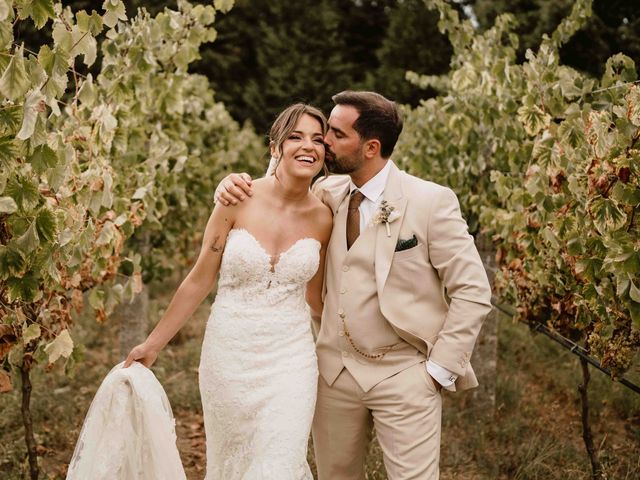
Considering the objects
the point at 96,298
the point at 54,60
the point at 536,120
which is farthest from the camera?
the point at 536,120

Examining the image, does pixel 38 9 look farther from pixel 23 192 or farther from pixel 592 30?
pixel 592 30

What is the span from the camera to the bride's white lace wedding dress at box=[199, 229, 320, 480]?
3.19 metres

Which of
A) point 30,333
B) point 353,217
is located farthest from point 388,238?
point 30,333

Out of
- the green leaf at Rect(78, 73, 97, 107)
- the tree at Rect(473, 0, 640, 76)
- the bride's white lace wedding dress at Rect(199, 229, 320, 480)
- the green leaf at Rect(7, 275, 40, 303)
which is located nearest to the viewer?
the green leaf at Rect(7, 275, 40, 303)

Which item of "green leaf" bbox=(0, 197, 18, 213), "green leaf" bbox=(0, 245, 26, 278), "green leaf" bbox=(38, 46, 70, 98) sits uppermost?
"green leaf" bbox=(38, 46, 70, 98)

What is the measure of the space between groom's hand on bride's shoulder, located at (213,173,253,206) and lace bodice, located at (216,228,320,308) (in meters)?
0.14

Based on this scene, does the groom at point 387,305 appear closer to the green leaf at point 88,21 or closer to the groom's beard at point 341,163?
the groom's beard at point 341,163

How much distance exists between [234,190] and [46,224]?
0.99 m

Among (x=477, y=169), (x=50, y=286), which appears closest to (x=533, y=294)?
(x=477, y=169)

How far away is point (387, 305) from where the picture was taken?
3145 mm

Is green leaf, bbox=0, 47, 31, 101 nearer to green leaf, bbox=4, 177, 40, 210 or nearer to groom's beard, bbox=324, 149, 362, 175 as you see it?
green leaf, bbox=4, 177, 40, 210

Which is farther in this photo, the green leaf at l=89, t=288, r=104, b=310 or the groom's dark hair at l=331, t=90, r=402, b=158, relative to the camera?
the green leaf at l=89, t=288, r=104, b=310

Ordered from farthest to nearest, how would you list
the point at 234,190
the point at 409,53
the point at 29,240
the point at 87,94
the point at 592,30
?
the point at 409,53
the point at 592,30
the point at 234,190
the point at 87,94
the point at 29,240

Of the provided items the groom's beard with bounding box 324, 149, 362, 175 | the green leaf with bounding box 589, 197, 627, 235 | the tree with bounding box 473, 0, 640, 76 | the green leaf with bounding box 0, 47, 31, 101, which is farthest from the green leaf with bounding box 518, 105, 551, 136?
the tree with bounding box 473, 0, 640, 76
